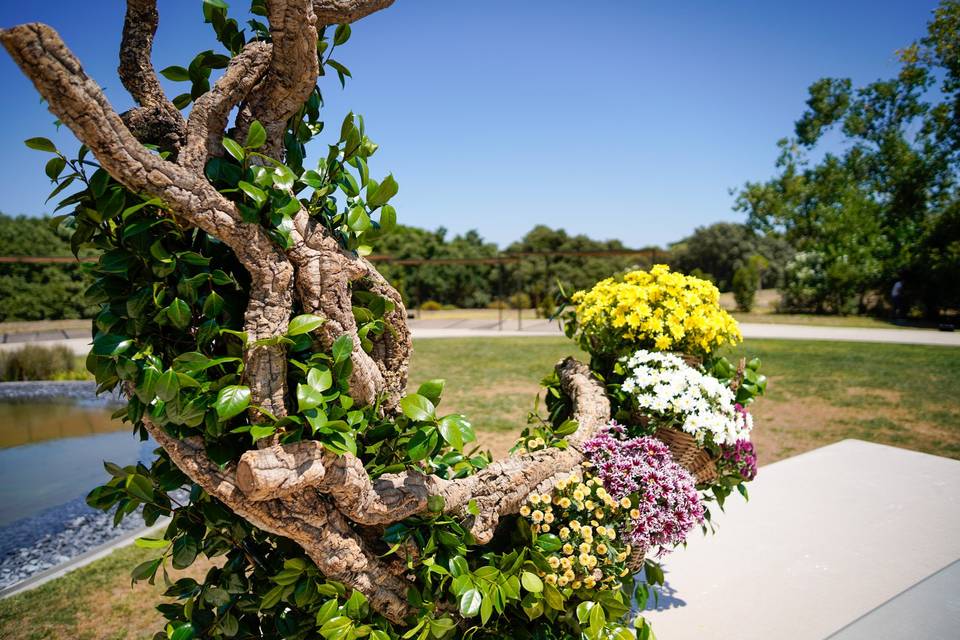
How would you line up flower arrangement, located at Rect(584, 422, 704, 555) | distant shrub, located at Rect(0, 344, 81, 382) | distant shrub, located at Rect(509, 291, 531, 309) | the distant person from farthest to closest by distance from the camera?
distant shrub, located at Rect(509, 291, 531, 309) → the distant person → distant shrub, located at Rect(0, 344, 81, 382) → flower arrangement, located at Rect(584, 422, 704, 555)

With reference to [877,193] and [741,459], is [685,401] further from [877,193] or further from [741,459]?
[877,193]

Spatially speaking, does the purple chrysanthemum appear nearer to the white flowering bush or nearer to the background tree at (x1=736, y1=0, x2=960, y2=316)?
the white flowering bush

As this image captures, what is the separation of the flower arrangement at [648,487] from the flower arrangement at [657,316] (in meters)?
0.58

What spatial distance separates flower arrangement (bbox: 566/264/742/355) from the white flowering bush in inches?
7.0

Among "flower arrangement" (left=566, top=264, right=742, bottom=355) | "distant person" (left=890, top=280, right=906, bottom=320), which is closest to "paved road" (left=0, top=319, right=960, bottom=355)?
"distant person" (left=890, top=280, right=906, bottom=320)

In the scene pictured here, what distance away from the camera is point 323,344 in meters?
1.51

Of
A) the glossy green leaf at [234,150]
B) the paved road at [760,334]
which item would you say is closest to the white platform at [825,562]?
the glossy green leaf at [234,150]

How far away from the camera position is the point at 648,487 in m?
2.05

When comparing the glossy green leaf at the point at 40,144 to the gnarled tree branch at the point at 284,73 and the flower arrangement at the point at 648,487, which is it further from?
the flower arrangement at the point at 648,487

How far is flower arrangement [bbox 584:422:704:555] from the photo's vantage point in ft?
6.59

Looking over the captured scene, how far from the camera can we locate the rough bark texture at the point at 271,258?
118 cm

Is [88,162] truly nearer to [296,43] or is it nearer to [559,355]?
[296,43]

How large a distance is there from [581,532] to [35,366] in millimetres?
12326

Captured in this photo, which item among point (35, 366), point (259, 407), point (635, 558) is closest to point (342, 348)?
point (259, 407)
